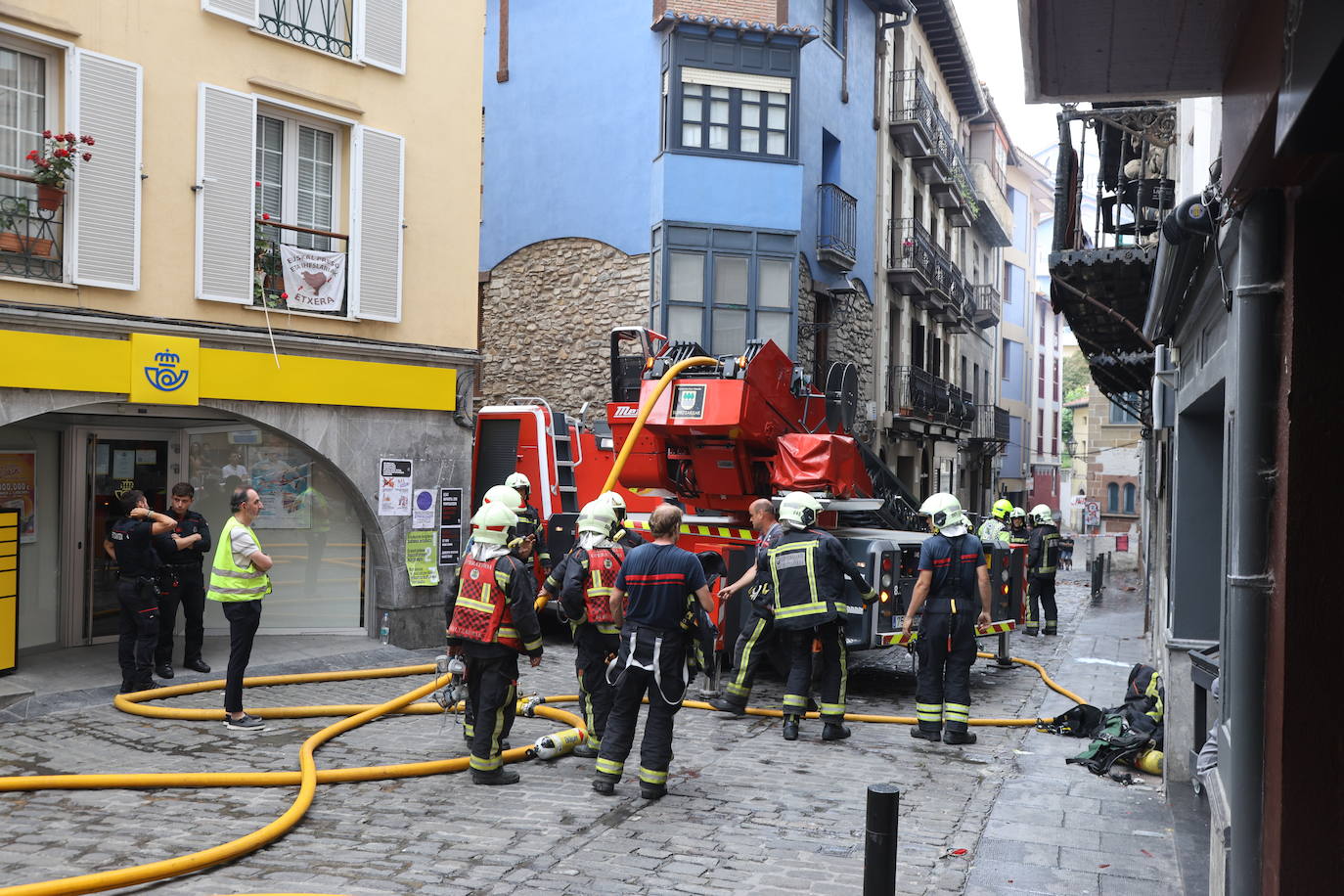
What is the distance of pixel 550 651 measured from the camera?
1256 centimetres

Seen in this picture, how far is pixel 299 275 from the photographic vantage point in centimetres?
1144

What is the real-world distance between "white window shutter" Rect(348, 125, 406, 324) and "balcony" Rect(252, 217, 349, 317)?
0.49 feet

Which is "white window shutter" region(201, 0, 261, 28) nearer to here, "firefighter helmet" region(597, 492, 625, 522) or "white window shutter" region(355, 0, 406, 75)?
"white window shutter" region(355, 0, 406, 75)

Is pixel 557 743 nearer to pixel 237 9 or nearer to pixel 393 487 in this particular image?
pixel 393 487

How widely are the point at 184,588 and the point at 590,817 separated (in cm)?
565

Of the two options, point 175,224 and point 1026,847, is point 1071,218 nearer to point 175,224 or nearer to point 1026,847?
point 1026,847

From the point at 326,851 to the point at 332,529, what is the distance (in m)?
7.30

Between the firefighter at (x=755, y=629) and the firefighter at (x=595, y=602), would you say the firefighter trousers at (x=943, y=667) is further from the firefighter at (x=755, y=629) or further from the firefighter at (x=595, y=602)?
the firefighter at (x=595, y=602)

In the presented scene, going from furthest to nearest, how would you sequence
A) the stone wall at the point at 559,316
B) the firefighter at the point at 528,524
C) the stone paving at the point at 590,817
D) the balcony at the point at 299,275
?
the stone wall at the point at 559,316, the balcony at the point at 299,275, the firefighter at the point at 528,524, the stone paving at the point at 590,817

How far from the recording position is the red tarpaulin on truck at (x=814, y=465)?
34.8ft

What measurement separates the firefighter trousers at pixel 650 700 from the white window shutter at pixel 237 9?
758 centimetres

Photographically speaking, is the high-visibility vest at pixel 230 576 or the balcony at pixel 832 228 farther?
the balcony at pixel 832 228

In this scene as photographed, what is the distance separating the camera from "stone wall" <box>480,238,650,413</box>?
63.6 feet

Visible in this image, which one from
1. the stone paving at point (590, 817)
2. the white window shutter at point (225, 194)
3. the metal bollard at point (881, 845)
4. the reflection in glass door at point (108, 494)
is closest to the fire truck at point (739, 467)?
the stone paving at point (590, 817)
